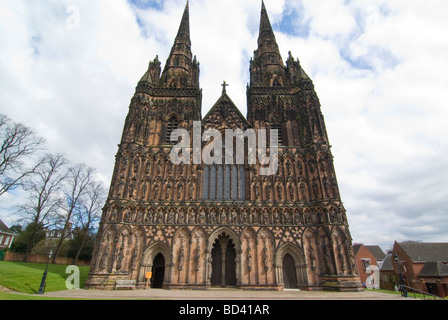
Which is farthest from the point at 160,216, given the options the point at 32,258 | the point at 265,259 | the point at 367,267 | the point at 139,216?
the point at 367,267

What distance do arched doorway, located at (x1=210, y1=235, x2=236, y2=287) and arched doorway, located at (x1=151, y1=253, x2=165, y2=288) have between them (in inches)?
173

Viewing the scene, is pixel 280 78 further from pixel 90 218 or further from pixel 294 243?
pixel 90 218

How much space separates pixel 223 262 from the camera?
64.8ft

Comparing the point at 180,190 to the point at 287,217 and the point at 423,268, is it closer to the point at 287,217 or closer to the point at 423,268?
the point at 287,217

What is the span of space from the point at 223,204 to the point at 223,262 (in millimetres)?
5012

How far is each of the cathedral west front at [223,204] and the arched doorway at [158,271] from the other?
3.4 inches

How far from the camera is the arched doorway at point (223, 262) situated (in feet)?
63.6

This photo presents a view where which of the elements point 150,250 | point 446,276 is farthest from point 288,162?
point 446,276

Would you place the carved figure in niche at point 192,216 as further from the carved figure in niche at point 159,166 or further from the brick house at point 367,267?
the brick house at point 367,267

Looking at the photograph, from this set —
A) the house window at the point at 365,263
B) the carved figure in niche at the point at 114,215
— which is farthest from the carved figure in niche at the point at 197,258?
the house window at the point at 365,263

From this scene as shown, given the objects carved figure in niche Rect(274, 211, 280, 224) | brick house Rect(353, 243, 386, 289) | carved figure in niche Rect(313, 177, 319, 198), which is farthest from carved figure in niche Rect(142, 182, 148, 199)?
brick house Rect(353, 243, 386, 289)

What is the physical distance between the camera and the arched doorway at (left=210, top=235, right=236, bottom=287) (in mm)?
19375

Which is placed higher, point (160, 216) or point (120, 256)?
point (160, 216)

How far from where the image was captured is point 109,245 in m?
18.3
